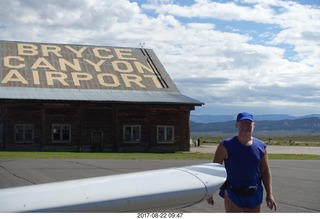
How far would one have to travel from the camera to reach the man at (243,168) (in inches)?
200

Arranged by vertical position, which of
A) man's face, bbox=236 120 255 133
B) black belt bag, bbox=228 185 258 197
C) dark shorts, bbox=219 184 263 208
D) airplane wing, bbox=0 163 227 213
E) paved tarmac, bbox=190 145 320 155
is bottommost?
paved tarmac, bbox=190 145 320 155

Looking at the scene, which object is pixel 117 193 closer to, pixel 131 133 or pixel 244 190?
pixel 244 190

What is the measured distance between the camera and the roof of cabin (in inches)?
1418

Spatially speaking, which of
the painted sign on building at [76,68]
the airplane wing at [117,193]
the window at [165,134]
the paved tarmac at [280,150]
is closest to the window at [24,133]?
the painted sign on building at [76,68]

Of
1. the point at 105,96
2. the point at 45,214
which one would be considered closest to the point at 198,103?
the point at 105,96

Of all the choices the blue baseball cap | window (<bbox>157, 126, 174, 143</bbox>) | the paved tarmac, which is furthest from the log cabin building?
the blue baseball cap

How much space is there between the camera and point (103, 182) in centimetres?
341

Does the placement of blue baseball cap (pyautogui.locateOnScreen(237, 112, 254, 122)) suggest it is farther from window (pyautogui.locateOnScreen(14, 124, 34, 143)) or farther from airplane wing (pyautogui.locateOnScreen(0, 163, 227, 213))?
window (pyautogui.locateOnScreen(14, 124, 34, 143))

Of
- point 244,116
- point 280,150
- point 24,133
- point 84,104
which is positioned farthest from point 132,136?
point 244,116

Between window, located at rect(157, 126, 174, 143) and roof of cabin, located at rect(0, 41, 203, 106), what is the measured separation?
2375 millimetres

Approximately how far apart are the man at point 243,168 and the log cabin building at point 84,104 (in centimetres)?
2995

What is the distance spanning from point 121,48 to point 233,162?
39629 millimetres

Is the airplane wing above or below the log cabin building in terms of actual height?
below

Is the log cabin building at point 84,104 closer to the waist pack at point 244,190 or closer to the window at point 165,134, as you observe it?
the window at point 165,134
